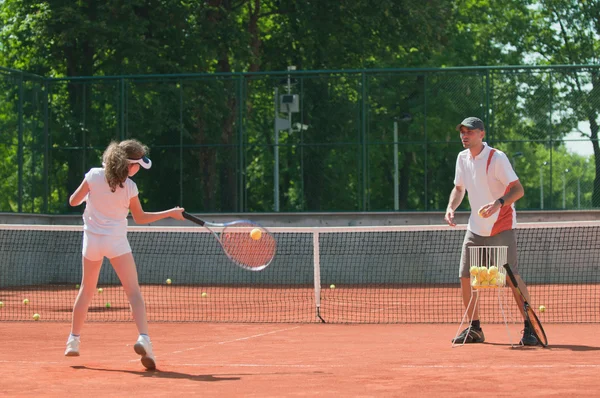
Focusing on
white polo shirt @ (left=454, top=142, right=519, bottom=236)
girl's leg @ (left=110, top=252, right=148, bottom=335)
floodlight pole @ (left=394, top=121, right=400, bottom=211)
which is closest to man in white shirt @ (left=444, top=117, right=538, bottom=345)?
white polo shirt @ (left=454, top=142, right=519, bottom=236)

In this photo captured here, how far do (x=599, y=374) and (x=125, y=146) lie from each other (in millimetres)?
3567

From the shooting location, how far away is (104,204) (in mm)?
7250

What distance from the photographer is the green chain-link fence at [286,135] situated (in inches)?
828

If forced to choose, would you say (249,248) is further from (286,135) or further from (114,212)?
(286,135)

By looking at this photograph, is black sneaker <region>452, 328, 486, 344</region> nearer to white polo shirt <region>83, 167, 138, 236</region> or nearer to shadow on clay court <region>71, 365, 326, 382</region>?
shadow on clay court <region>71, 365, 326, 382</region>

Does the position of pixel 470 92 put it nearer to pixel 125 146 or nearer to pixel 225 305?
pixel 225 305

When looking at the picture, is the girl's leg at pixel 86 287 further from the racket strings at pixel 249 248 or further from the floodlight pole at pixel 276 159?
the floodlight pole at pixel 276 159

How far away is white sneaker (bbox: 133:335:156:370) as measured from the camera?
703 centimetres

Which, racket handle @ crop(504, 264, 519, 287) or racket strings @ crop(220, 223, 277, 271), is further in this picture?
racket strings @ crop(220, 223, 277, 271)

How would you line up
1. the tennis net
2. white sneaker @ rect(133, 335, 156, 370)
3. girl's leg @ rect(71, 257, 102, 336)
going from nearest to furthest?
white sneaker @ rect(133, 335, 156, 370)
girl's leg @ rect(71, 257, 102, 336)
the tennis net

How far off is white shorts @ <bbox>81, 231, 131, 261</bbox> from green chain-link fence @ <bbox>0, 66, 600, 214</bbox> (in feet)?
46.4

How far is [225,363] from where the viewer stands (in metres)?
7.85

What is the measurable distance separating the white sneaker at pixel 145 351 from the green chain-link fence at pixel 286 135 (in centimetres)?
1431

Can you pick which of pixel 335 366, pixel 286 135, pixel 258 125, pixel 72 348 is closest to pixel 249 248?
pixel 335 366
